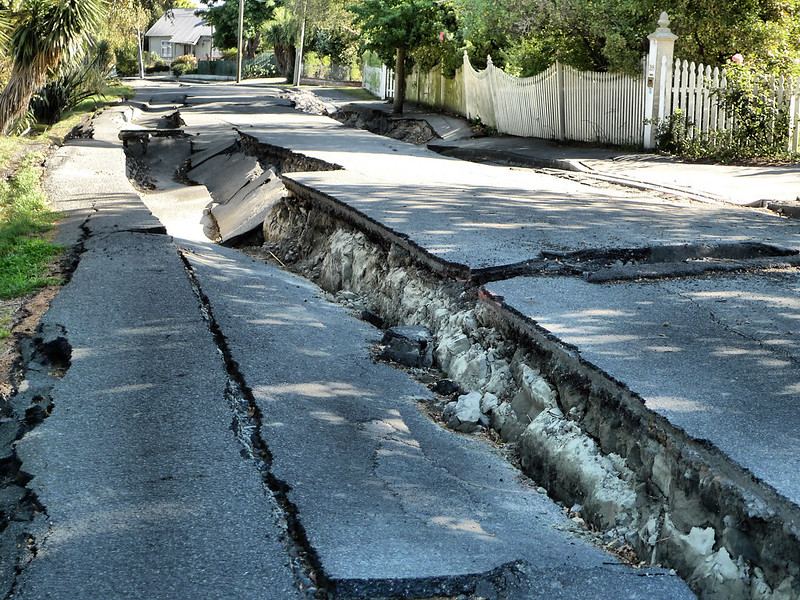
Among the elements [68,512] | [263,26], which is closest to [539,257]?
[68,512]

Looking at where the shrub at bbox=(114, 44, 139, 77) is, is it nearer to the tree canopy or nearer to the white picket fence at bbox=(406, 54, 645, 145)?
the tree canopy

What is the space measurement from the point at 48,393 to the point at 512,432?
2689 mm

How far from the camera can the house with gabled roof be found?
86.4 metres

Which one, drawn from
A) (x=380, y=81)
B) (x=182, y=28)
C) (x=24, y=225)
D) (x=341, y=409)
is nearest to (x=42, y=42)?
(x=24, y=225)

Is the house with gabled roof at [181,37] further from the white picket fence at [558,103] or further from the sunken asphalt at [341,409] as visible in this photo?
the sunken asphalt at [341,409]

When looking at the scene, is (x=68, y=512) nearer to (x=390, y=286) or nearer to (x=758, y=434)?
(x=758, y=434)

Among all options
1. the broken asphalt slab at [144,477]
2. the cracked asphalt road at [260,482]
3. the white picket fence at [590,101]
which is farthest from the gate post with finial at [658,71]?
the broken asphalt slab at [144,477]

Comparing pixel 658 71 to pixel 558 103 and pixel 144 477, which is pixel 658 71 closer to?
pixel 558 103

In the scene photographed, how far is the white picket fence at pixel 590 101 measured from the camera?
1372cm

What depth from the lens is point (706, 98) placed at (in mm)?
13758

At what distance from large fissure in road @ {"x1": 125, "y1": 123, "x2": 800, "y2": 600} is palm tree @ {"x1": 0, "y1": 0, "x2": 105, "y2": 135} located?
11.2m

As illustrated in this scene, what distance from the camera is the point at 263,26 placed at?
184 ft

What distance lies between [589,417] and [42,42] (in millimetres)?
16399

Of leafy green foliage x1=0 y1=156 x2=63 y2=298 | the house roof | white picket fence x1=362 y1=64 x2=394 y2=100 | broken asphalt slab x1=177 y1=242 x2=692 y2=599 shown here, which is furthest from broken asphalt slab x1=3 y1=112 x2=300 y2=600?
the house roof
